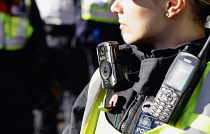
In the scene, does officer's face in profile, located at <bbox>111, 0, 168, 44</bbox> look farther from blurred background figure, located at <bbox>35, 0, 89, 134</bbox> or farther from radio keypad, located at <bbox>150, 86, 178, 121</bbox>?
blurred background figure, located at <bbox>35, 0, 89, 134</bbox>

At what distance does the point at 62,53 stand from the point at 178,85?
2629 mm

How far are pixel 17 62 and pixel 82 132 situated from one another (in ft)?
6.48

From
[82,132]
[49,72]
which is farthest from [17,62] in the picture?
[82,132]

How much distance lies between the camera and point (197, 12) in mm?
1932

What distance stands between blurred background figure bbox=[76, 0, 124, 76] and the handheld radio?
2.18 meters

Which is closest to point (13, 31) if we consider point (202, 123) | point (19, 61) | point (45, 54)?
point (19, 61)

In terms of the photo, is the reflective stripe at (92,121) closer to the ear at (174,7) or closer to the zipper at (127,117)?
the zipper at (127,117)

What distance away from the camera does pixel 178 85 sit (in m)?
1.72

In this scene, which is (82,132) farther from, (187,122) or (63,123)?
(63,123)

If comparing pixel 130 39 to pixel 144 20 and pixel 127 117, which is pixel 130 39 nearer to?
pixel 144 20

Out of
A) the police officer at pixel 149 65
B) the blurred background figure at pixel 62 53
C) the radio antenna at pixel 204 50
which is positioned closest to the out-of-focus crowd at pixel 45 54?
the blurred background figure at pixel 62 53

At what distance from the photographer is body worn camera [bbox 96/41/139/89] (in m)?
1.99

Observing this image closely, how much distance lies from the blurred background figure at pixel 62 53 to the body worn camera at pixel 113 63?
2151 millimetres

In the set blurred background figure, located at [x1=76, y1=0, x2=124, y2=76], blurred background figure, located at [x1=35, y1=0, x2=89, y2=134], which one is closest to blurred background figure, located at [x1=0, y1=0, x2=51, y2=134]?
blurred background figure, located at [x1=35, y1=0, x2=89, y2=134]
